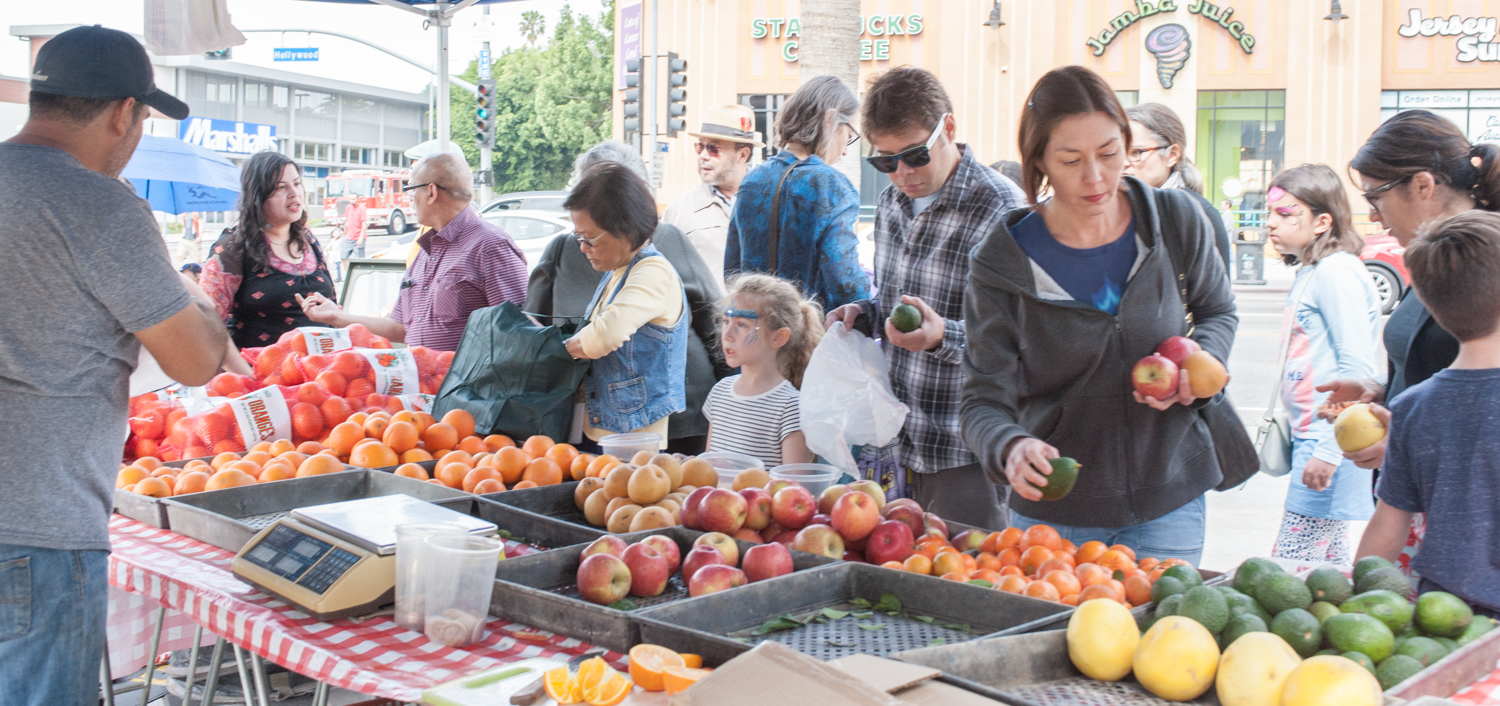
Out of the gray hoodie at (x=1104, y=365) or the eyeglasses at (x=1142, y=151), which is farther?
the eyeglasses at (x=1142, y=151)

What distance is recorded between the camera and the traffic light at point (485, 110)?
18.7 meters

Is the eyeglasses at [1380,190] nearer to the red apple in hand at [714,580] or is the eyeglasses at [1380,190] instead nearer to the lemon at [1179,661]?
the lemon at [1179,661]

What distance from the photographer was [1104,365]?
246 cm

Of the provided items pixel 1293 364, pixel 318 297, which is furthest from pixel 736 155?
pixel 1293 364

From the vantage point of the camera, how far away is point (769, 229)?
4.21 meters

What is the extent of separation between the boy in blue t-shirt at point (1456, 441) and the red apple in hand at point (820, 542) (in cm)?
104

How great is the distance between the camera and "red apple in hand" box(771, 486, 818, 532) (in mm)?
2447

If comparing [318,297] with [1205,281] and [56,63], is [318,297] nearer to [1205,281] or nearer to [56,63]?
[56,63]

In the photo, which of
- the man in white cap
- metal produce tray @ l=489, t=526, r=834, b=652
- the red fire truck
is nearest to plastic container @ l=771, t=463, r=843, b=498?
metal produce tray @ l=489, t=526, r=834, b=652

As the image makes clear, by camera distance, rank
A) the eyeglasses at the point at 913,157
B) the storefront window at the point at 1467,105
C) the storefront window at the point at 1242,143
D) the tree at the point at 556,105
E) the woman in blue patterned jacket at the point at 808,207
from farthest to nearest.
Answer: the tree at the point at 556,105 → the storefront window at the point at 1242,143 → the storefront window at the point at 1467,105 → the woman in blue patterned jacket at the point at 808,207 → the eyeglasses at the point at 913,157

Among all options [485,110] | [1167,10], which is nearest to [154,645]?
[485,110]

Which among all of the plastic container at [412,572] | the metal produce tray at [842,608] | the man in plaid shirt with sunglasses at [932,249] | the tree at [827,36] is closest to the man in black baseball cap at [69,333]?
the plastic container at [412,572]

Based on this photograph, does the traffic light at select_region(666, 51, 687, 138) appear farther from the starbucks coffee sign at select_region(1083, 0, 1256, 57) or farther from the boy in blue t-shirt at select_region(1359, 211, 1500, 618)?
the starbucks coffee sign at select_region(1083, 0, 1256, 57)

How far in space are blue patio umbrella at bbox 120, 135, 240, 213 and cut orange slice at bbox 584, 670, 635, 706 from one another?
10130mm
